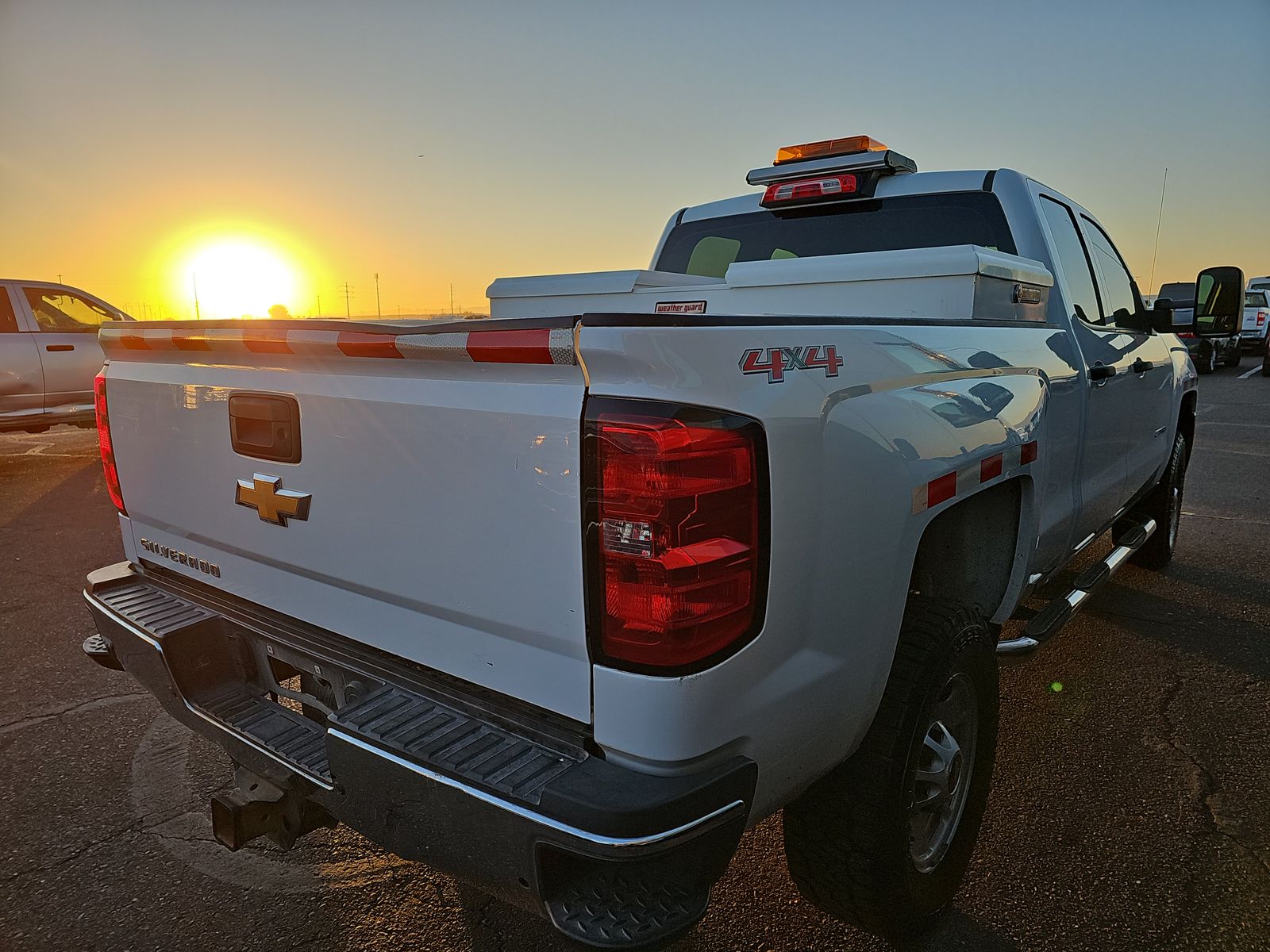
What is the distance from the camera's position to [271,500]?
2.14 m

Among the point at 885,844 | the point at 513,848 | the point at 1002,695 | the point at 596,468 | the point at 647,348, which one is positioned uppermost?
the point at 647,348

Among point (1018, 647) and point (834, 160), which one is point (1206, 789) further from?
point (834, 160)

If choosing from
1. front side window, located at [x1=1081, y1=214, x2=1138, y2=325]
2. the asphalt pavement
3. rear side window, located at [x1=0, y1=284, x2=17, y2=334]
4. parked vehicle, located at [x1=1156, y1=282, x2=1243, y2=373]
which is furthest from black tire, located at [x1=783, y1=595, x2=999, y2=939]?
parked vehicle, located at [x1=1156, y1=282, x2=1243, y2=373]

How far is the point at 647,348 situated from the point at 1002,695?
9.69 feet

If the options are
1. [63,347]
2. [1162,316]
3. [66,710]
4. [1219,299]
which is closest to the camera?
[66,710]

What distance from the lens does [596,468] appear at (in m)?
1.53

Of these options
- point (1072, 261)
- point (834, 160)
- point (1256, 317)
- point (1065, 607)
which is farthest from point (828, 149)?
point (1256, 317)

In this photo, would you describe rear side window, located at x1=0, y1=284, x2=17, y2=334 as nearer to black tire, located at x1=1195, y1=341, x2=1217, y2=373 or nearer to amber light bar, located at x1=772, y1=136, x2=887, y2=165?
amber light bar, located at x1=772, y1=136, x2=887, y2=165

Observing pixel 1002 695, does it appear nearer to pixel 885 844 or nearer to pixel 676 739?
pixel 885 844

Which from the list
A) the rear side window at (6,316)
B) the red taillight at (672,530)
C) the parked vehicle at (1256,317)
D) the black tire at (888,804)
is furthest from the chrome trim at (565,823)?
the parked vehicle at (1256,317)

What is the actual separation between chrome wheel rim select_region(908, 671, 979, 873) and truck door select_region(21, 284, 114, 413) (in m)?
9.63

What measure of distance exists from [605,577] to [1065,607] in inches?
92.5

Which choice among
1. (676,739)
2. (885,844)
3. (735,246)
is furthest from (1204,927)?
(735,246)

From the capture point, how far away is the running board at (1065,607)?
275 cm
